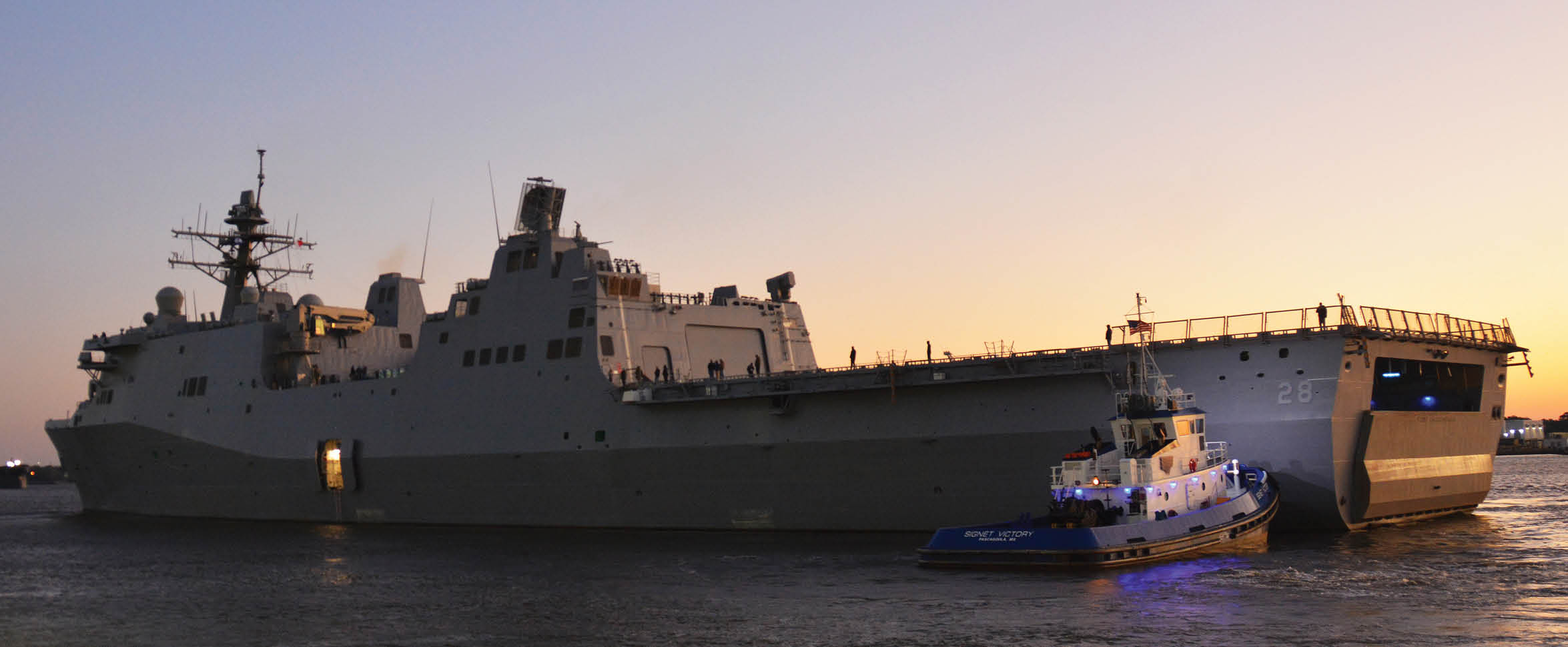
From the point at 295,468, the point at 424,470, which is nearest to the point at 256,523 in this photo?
the point at 295,468

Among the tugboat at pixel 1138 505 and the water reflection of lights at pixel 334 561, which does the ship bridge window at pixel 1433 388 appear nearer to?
the tugboat at pixel 1138 505

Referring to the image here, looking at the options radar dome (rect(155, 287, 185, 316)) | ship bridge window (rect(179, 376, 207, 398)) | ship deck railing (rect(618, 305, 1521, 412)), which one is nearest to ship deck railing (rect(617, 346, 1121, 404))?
ship deck railing (rect(618, 305, 1521, 412))

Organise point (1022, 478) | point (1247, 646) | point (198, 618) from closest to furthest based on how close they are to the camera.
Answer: point (1247, 646) → point (198, 618) → point (1022, 478)

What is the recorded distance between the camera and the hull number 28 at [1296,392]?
88.9 feet

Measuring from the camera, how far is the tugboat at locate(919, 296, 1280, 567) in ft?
79.0

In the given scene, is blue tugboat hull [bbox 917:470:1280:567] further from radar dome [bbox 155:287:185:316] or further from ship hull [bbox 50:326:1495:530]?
radar dome [bbox 155:287:185:316]

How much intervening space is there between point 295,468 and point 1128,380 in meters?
28.6

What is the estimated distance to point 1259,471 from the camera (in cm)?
2731

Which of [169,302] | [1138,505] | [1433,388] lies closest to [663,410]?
[1138,505]

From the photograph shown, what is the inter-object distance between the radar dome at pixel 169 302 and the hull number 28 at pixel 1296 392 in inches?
1651

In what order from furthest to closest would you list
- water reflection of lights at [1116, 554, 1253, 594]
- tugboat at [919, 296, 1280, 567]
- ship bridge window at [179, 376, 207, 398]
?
ship bridge window at [179, 376, 207, 398] → tugboat at [919, 296, 1280, 567] → water reflection of lights at [1116, 554, 1253, 594]

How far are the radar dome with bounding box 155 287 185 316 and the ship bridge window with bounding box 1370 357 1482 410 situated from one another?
43419 millimetres

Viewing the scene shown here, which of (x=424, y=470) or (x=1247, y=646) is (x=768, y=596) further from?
(x=424, y=470)

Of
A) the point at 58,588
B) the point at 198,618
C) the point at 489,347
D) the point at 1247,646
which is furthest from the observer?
Answer: the point at 489,347
